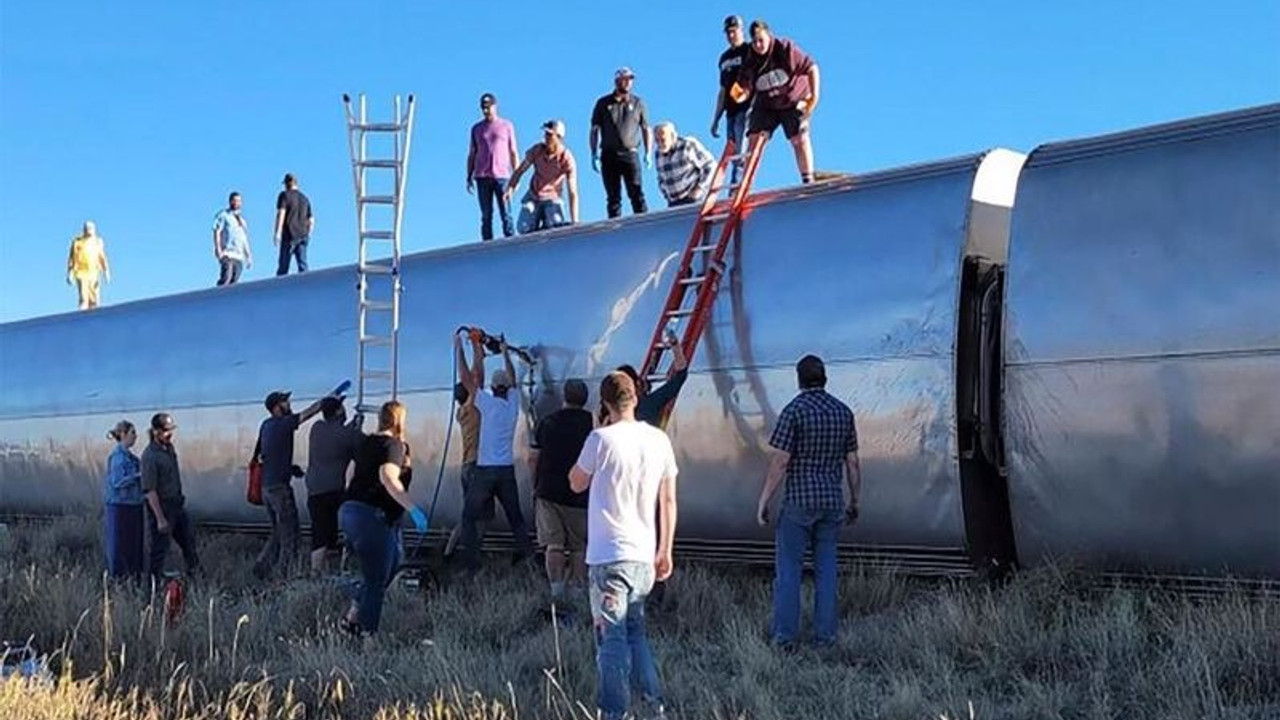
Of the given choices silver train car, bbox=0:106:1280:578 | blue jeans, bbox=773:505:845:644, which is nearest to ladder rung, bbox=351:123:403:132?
silver train car, bbox=0:106:1280:578

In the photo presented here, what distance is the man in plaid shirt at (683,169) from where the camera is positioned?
38.8ft

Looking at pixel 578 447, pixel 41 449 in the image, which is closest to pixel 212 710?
pixel 578 447

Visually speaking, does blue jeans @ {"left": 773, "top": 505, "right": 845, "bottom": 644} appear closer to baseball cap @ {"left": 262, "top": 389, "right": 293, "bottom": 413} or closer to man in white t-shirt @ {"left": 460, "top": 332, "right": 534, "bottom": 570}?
man in white t-shirt @ {"left": 460, "top": 332, "right": 534, "bottom": 570}

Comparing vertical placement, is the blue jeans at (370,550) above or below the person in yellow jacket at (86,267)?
below

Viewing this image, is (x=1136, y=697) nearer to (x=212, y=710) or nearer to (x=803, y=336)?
(x=803, y=336)

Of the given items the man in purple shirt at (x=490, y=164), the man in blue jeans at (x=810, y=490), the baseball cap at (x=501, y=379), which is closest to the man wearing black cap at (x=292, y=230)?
the man in purple shirt at (x=490, y=164)

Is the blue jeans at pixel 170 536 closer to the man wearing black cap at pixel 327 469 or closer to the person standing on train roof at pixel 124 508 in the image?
the person standing on train roof at pixel 124 508

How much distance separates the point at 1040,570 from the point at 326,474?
5.56m

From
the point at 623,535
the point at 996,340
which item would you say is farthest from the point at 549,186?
the point at 623,535

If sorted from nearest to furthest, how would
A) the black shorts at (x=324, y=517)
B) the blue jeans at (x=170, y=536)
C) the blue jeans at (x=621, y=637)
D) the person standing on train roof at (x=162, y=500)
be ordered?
the blue jeans at (x=621, y=637) < the black shorts at (x=324, y=517) < the person standing on train roof at (x=162, y=500) < the blue jeans at (x=170, y=536)

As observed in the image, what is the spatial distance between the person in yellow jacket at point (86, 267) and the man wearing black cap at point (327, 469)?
27.8 feet

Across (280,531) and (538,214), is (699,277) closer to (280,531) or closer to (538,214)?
(538,214)

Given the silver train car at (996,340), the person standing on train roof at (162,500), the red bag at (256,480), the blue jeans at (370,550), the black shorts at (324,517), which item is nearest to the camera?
the silver train car at (996,340)

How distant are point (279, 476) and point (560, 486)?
384 cm
